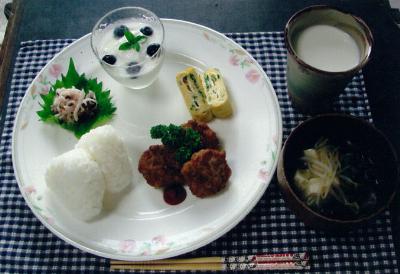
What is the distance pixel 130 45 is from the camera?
146 cm

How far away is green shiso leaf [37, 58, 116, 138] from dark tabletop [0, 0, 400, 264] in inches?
9.1

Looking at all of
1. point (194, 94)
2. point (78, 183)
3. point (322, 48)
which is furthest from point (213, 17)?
point (78, 183)

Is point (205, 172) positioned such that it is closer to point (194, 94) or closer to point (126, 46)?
point (194, 94)

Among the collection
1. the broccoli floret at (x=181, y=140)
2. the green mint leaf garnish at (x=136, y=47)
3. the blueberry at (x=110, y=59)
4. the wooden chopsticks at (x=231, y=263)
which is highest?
the green mint leaf garnish at (x=136, y=47)

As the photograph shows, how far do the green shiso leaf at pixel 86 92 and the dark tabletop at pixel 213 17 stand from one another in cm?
23

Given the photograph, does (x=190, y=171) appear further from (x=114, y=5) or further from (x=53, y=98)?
(x=114, y=5)

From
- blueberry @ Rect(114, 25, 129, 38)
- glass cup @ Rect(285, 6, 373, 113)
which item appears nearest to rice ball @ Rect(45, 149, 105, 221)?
blueberry @ Rect(114, 25, 129, 38)

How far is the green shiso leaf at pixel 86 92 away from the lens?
1.40 metres

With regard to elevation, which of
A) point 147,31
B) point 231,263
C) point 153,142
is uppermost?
point 147,31

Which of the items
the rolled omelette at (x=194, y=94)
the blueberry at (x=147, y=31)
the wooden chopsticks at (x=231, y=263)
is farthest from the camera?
the blueberry at (x=147, y=31)

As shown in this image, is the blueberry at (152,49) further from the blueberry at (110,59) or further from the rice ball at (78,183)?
the rice ball at (78,183)

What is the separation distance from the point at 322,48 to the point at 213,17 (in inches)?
20.7

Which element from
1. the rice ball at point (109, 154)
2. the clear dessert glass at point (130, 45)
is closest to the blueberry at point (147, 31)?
the clear dessert glass at point (130, 45)

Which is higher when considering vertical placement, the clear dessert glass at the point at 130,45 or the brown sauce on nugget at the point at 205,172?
the clear dessert glass at the point at 130,45
